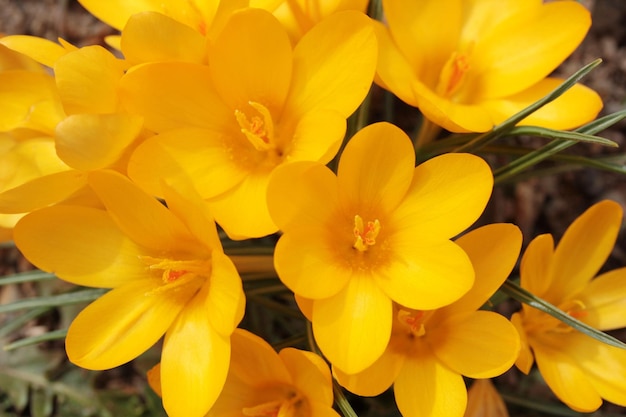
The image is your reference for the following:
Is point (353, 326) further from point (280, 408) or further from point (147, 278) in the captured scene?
point (147, 278)

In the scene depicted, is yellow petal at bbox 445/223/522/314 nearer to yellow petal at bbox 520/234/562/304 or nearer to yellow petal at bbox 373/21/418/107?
yellow petal at bbox 520/234/562/304

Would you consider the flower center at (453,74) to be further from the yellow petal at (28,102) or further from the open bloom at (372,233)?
the yellow petal at (28,102)

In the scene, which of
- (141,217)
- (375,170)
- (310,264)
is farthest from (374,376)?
(141,217)

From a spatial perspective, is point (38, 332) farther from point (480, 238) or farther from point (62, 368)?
point (480, 238)

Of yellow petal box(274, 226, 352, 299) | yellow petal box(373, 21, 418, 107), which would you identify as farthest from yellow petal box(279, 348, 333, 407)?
yellow petal box(373, 21, 418, 107)

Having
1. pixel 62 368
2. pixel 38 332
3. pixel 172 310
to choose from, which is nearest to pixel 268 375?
pixel 172 310
